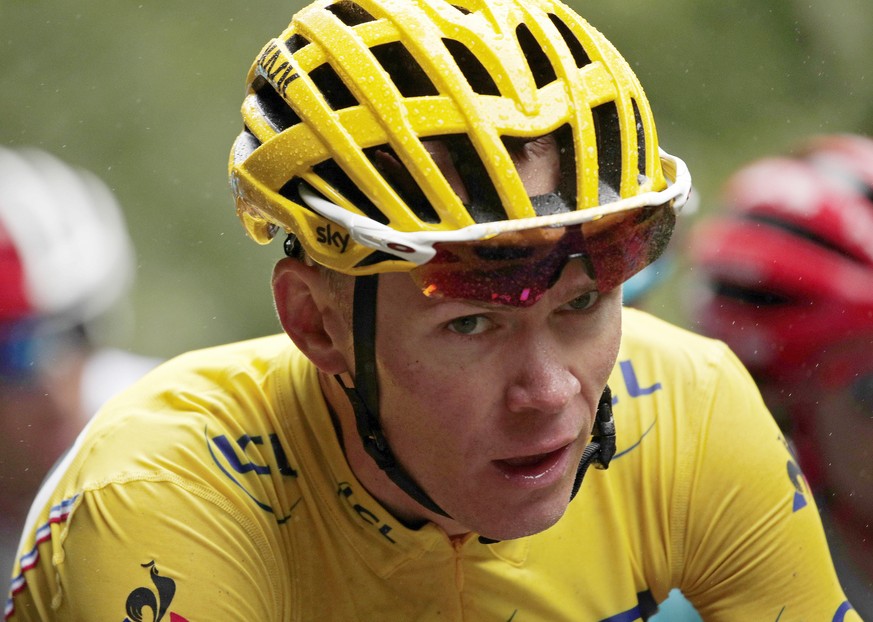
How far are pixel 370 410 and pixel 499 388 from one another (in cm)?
35

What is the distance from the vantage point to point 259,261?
383 inches

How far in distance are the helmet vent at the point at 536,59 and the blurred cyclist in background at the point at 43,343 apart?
106 inches

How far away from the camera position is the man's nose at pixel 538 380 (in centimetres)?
240

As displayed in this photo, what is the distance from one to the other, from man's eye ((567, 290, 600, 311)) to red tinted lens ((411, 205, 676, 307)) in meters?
0.08

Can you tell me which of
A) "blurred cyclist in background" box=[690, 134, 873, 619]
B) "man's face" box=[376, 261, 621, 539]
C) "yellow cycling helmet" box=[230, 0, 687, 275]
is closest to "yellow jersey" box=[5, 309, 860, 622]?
"man's face" box=[376, 261, 621, 539]

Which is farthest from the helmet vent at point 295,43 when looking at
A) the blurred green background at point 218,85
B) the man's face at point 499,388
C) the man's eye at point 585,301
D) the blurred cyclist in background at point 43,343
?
the blurred green background at point 218,85

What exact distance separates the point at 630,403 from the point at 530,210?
0.82 metres

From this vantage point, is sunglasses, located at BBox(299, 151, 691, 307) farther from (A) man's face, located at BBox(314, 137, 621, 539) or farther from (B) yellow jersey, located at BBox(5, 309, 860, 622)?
(B) yellow jersey, located at BBox(5, 309, 860, 622)

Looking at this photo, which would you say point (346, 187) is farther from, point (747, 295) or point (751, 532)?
point (747, 295)

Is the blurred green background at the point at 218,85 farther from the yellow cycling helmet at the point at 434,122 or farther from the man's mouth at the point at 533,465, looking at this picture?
the man's mouth at the point at 533,465

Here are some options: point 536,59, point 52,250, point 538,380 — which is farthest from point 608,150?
point 52,250

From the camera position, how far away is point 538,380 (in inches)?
94.7

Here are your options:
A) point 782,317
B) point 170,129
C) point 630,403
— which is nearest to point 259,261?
point 170,129

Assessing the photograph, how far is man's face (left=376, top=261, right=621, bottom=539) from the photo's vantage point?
242cm
